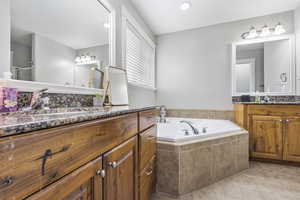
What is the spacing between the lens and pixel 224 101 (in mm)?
2893

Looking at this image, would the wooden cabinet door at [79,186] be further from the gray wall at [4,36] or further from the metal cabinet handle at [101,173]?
the gray wall at [4,36]

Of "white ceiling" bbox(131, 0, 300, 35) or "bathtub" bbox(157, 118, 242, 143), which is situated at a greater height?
"white ceiling" bbox(131, 0, 300, 35)

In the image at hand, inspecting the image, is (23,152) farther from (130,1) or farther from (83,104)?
(130,1)

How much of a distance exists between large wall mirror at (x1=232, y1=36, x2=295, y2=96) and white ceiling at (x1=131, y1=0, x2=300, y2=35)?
49 cm

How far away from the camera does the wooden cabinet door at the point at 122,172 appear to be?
2.17 feet

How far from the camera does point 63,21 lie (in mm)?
1169

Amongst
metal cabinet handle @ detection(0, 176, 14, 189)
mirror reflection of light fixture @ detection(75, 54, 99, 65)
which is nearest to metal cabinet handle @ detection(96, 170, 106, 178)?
metal cabinet handle @ detection(0, 176, 14, 189)

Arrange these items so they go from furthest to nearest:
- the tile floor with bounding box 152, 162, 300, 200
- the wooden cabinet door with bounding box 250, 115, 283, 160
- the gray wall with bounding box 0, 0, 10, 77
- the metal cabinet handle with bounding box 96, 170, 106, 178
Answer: the wooden cabinet door with bounding box 250, 115, 283, 160 < the tile floor with bounding box 152, 162, 300, 200 < the gray wall with bounding box 0, 0, 10, 77 < the metal cabinet handle with bounding box 96, 170, 106, 178

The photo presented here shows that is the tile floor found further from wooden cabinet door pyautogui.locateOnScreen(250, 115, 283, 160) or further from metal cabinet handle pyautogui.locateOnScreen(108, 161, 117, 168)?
metal cabinet handle pyautogui.locateOnScreen(108, 161, 117, 168)

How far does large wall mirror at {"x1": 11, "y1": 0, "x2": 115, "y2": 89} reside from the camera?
35.5 inches

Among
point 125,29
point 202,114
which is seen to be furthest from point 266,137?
point 125,29

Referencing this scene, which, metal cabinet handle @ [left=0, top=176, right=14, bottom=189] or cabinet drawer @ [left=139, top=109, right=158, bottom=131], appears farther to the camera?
cabinet drawer @ [left=139, top=109, right=158, bottom=131]

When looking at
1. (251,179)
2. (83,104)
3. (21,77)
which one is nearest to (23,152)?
(21,77)

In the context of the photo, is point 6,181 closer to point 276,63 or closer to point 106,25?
point 106,25
